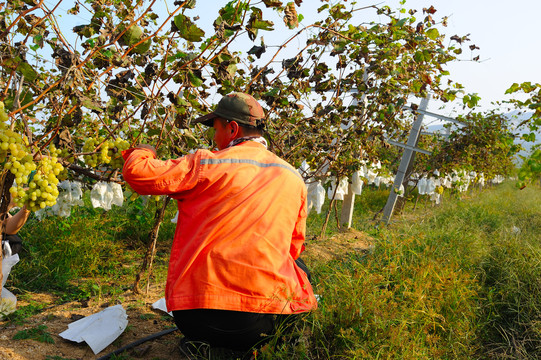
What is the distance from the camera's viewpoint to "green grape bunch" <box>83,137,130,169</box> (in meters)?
2.22

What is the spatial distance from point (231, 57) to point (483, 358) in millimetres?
2567

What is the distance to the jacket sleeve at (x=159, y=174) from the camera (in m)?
1.83

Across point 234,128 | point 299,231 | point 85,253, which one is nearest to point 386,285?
point 299,231

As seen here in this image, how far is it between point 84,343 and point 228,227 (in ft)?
4.37

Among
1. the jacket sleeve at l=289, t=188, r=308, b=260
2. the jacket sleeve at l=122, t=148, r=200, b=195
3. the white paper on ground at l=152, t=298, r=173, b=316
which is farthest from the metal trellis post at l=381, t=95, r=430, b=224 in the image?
the jacket sleeve at l=122, t=148, r=200, b=195

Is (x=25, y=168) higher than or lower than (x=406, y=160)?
lower

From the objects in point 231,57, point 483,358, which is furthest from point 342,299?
point 231,57

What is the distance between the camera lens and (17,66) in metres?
1.84

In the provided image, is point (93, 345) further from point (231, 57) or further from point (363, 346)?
point (231, 57)

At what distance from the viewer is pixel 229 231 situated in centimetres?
198

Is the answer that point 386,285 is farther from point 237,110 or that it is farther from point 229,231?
point 237,110

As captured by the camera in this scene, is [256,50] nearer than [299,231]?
No

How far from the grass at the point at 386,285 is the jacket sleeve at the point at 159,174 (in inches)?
37.1

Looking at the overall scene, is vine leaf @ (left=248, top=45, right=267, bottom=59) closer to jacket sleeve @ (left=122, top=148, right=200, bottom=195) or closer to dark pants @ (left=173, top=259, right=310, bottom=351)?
jacket sleeve @ (left=122, top=148, right=200, bottom=195)
